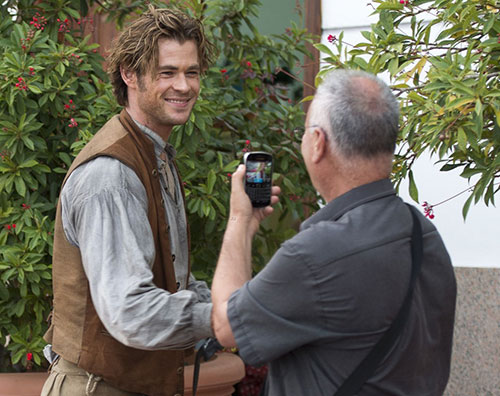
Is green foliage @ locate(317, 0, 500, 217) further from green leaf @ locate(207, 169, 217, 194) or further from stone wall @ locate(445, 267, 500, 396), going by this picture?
stone wall @ locate(445, 267, 500, 396)

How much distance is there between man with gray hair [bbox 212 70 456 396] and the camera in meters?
2.06

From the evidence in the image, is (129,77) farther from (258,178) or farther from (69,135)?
(69,135)

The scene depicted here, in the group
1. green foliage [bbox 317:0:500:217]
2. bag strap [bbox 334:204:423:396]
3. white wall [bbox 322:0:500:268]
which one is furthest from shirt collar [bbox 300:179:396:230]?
white wall [bbox 322:0:500:268]

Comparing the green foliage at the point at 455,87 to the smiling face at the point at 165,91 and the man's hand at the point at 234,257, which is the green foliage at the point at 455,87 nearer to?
the smiling face at the point at 165,91

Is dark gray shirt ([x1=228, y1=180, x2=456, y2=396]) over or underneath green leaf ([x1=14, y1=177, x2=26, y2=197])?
over

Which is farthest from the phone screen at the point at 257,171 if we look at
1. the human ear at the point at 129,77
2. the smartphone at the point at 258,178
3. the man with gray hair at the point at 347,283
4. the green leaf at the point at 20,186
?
the green leaf at the point at 20,186

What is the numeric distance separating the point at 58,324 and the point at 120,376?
296 mm

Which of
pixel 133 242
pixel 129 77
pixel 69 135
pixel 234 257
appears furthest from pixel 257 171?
pixel 69 135

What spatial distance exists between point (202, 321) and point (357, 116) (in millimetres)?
786

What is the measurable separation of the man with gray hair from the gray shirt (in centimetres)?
28

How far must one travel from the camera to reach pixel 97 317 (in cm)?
271

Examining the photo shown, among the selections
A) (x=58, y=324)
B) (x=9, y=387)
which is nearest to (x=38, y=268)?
(x=9, y=387)

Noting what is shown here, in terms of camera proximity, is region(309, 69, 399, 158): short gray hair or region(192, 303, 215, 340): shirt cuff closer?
region(309, 69, 399, 158): short gray hair

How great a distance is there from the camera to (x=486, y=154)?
3195mm
